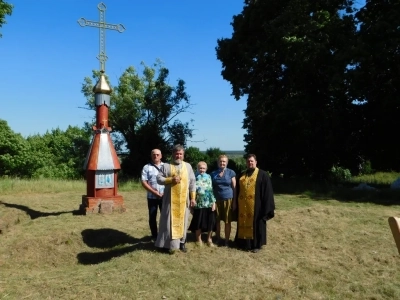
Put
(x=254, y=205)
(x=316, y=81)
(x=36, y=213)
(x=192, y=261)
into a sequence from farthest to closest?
(x=316, y=81)
(x=36, y=213)
(x=254, y=205)
(x=192, y=261)

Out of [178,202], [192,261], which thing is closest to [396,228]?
[192,261]

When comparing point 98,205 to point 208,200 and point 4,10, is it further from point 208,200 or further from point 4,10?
point 4,10

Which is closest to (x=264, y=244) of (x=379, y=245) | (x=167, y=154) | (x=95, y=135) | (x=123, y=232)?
(x=379, y=245)

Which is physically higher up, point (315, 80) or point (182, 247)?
point (315, 80)

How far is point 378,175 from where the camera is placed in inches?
957

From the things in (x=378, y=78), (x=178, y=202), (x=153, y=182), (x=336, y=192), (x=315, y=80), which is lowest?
(x=336, y=192)

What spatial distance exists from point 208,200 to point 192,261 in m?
1.02

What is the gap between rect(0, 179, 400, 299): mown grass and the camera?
203 inches

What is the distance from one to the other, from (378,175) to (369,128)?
833cm

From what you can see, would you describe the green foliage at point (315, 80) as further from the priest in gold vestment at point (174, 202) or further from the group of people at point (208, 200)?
the priest in gold vestment at point (174, 202)

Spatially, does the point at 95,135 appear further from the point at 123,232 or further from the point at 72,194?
the point at 72,194

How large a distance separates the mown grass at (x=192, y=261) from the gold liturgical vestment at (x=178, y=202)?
1.43 feet

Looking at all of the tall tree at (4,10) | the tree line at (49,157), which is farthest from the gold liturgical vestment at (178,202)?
the tree line at (49,157)

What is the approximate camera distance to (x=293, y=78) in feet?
58.9
